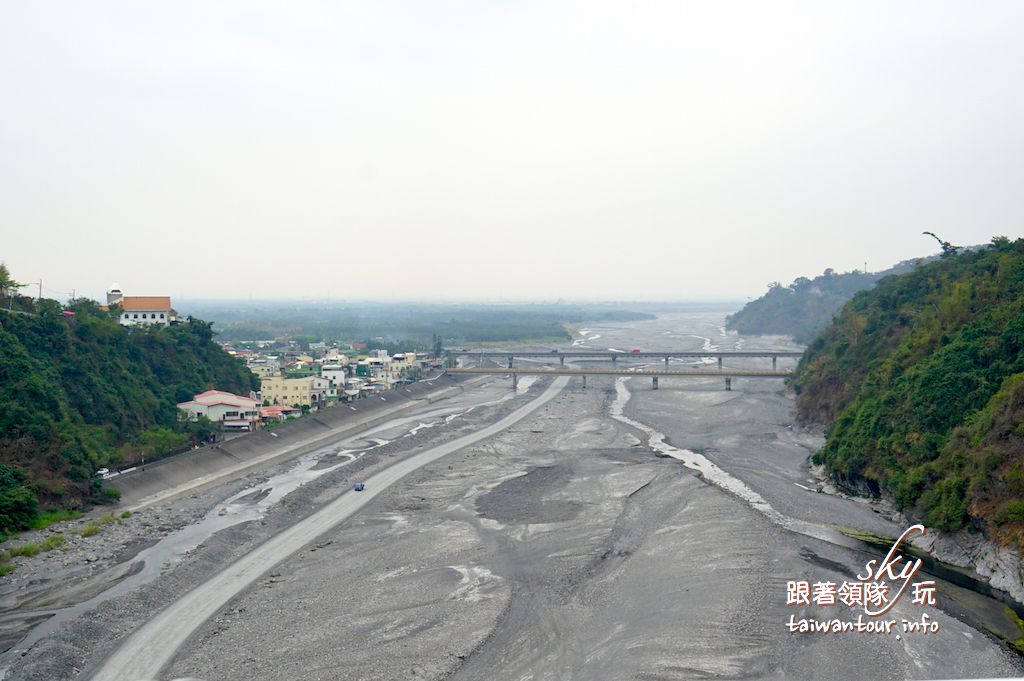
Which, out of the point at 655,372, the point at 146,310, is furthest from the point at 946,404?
the point at 146,310

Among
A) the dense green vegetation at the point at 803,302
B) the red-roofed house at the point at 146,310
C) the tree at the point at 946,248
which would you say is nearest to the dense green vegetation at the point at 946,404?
the tree at the point at 946,248

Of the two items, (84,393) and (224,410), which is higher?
(84,393)

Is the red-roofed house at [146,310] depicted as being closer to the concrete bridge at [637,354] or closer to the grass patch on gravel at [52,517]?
the grass patch on gravel at [52,517]

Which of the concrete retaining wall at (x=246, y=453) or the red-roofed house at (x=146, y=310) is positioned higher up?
the red-roofed house at (x=146, y=310)

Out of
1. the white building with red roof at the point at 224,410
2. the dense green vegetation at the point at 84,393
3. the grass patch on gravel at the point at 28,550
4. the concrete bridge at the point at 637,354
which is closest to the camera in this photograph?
the grass patch on gravel at the point at 28,550

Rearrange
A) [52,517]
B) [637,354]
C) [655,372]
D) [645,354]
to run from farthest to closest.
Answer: [637,354]
[645,354]
[655,372]
[52,517]

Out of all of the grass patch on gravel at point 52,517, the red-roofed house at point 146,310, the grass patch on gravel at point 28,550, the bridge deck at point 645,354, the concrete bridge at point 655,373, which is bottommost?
the grass patch on gravel at point 28,550

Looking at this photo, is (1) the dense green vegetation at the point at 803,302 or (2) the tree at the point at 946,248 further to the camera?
(1) the dense green vegetation at the point at 803,302

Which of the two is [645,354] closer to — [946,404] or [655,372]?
[655,372]
